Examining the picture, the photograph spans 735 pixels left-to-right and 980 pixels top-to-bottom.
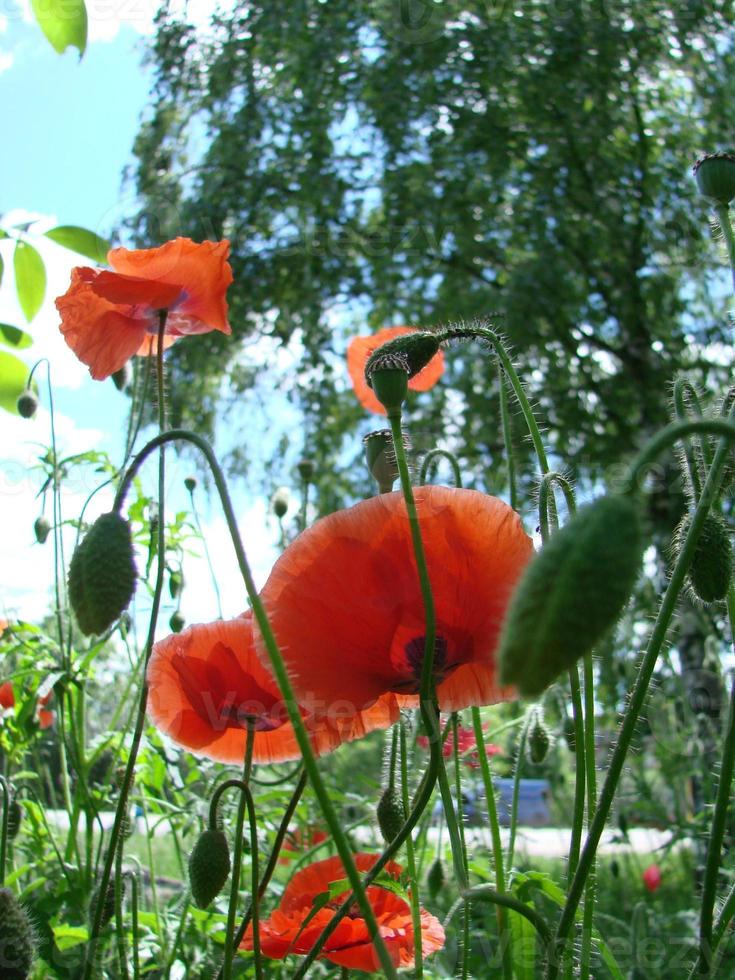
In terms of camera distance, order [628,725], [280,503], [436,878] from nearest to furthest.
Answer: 1. [628,725]
2. [436,878]
3. [280,503]

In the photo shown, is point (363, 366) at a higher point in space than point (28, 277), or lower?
lower

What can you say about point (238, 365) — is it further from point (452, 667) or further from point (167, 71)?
point (452, 667)

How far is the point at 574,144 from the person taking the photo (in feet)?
21.3

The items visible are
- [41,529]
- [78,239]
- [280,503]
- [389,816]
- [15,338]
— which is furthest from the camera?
[280,503]

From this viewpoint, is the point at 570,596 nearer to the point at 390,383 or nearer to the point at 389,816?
the point at 390,383

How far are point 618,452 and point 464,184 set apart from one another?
6.51 feet

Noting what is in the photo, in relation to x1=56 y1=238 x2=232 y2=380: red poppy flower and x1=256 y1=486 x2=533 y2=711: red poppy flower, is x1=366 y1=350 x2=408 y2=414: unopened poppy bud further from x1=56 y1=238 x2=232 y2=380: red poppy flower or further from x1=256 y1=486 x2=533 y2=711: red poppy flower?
x1=56 y1=238 x2=232 y2=380: red poppy flower

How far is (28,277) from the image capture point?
956mm

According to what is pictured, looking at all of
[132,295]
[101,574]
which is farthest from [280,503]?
[101,574]

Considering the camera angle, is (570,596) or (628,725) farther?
(628,725)

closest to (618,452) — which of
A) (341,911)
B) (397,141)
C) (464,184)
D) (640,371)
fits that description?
(640,371)

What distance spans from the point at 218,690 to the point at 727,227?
1.59 ft

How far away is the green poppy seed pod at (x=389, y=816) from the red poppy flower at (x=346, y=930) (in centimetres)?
3

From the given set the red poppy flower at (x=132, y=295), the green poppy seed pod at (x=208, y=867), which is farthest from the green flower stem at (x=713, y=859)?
the red poppy flower at (x=132, y=295)
